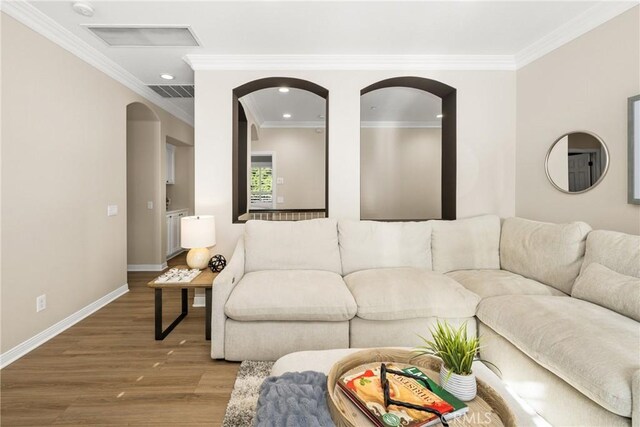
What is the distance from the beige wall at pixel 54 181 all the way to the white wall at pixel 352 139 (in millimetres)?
1047

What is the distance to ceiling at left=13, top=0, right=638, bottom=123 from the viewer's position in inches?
91.2

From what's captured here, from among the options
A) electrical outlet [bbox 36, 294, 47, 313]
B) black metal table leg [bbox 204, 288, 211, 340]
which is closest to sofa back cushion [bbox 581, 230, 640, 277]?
black metal table leg [bbox 204, 288, 211, 340]

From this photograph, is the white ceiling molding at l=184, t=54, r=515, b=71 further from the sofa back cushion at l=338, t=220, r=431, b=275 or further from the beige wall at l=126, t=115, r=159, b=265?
the beige wall at l=126, t=115, r=159, b=265

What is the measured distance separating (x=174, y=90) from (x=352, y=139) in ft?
8.77

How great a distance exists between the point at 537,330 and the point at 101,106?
4221mm

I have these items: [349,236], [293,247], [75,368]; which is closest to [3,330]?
[75,368]

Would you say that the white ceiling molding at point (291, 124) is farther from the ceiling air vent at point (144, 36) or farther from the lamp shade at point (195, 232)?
the lamp shade at point (195, 232)

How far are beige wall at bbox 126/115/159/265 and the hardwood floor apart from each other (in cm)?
207

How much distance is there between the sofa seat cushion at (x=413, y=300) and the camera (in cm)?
213

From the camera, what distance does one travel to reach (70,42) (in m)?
2.75

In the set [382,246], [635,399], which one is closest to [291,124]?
[382,246]

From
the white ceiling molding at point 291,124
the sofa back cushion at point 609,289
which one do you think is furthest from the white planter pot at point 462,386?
the white ceiling molding at point 291,124

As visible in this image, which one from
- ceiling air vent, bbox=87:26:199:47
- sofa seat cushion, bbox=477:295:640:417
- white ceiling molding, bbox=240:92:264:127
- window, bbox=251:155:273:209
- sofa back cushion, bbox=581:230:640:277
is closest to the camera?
sofa seat cushion, bbox=477:295:640:417

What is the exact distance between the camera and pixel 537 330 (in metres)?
1.63
